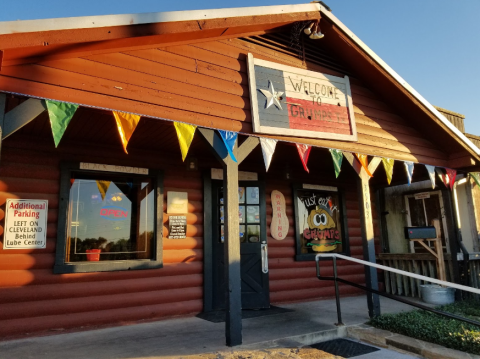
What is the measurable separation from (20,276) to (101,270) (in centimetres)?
99

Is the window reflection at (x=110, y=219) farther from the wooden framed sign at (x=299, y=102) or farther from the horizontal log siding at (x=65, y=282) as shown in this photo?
the wooden framed sign at (x=299, y=102)

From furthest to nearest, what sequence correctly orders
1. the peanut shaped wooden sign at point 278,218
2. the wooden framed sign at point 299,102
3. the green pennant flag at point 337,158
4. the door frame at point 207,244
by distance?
the peanut shaped wooden sign at point 278,218 < the door frame at point 207,244 < the green pennant flag at point 337,158 < the wooden framed sign at point 299,102

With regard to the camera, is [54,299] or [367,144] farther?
[367,144]

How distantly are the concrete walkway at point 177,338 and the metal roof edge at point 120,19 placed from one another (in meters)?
3.28

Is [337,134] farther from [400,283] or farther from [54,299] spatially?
[54,299]

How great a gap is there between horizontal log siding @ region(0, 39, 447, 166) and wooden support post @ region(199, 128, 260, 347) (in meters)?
0.33

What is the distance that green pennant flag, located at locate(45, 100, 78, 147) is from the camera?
335 cm

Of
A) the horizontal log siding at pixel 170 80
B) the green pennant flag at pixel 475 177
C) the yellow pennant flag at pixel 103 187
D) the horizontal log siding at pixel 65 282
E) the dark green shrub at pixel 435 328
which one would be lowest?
the dark green shrub at pixel 435 328

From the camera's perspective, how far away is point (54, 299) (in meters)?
4.79

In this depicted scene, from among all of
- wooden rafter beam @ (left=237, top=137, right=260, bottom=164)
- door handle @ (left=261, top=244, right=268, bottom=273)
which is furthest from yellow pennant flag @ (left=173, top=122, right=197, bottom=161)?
door handle @ (left=261, top=244, right=268, bottom=273)

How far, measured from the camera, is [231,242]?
426cm

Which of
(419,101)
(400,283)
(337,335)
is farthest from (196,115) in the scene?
(400,283)

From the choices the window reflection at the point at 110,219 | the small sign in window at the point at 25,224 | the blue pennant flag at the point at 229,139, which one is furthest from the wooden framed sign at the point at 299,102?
the small sign in window at the point at 25,224

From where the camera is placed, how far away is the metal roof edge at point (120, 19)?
3178mm
